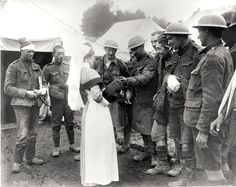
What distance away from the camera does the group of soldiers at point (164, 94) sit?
2.99 meters

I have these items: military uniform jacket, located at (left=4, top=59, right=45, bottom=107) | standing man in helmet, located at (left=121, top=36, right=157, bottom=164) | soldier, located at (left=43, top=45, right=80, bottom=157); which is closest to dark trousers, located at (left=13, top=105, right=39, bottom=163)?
military uniform jacket, located at (left=4, top=59, right=45, bottom=107)

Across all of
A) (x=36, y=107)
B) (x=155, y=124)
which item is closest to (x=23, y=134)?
(x=36, y=107)

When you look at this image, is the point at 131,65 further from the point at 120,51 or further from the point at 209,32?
the point at 120,51

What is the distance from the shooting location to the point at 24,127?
471 centimetres

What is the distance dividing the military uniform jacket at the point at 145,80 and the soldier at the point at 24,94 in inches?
58.1

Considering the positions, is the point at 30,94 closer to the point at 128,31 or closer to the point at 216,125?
the point at 216,125

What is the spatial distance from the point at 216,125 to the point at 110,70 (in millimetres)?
2909

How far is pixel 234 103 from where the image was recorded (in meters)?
2.78

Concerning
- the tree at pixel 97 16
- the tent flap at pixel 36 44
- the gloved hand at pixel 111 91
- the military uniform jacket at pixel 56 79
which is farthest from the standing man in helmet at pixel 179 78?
the tent flap at pixel 36 44

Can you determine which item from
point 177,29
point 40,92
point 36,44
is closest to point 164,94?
point 177,29

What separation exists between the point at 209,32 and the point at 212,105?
77 centimetres

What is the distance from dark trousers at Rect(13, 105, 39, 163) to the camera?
4.70 m

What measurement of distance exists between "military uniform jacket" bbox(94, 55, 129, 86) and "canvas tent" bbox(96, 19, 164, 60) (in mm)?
6246

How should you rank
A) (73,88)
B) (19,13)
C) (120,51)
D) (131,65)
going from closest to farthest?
(73,88), (131,65), (19,13), (120,51)
